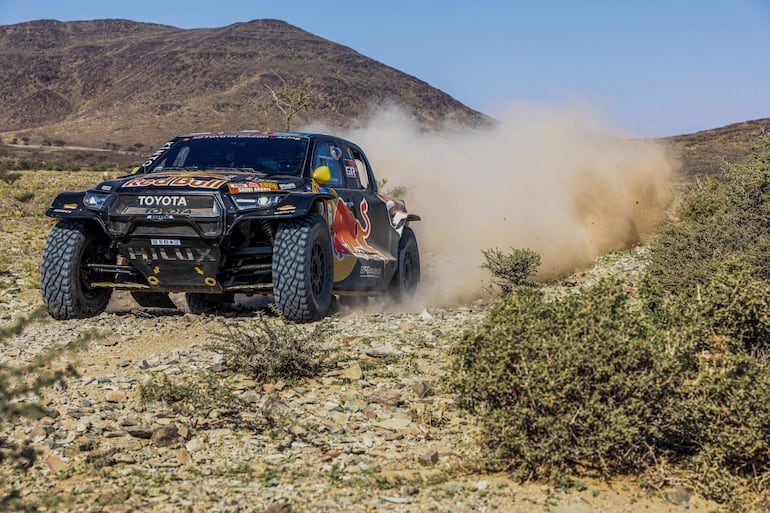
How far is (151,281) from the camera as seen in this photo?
8031mm

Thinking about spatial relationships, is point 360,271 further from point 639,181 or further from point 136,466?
point 639,181

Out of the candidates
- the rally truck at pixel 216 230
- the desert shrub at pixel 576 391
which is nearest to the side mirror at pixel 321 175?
the rally truck at pixel 216 230

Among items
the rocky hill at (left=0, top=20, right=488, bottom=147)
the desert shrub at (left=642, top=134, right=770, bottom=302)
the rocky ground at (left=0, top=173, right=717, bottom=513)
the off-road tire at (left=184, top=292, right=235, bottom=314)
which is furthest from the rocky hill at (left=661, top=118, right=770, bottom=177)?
the rocky hill at (left=0, top=20, right=488, bottom=147)

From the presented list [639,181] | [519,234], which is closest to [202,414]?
[519,234]

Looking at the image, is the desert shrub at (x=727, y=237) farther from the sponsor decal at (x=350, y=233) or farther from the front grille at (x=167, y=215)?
the front grille at (x=167, y=215)

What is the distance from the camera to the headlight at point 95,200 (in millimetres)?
7898

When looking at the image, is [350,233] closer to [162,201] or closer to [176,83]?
[162,201]

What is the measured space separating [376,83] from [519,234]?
103 metres

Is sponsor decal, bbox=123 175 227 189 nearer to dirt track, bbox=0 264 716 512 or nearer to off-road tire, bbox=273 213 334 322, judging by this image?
off-road tire, bbox=273 213 334 322

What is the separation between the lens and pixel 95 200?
26.1 ft

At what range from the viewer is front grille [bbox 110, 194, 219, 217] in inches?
295

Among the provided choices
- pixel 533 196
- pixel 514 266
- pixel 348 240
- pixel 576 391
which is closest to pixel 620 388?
pixel 576 391

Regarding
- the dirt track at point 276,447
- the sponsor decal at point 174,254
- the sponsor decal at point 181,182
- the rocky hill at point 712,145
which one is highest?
the rocky hill at point 712,145

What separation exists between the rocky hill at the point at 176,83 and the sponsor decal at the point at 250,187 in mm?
78046
